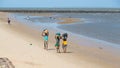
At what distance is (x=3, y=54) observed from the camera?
2209cm

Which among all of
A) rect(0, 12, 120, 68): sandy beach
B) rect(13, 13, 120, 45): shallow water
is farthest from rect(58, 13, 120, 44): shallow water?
rect(0, 12, 120, 68): sandy beach

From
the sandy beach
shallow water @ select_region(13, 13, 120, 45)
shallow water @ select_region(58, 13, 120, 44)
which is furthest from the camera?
shallow water @ select_region(13, 13, 120, 45)

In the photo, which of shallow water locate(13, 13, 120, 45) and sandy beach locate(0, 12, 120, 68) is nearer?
sandy beach locate(0, 12, 120, 68)

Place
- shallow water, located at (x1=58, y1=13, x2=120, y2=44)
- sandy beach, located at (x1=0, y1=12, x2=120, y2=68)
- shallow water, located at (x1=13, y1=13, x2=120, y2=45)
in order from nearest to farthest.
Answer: sandy beach, located at (x1=0, y1=12, x2=120, y2=68), shallow water, located at (x1=58, y1=13, x2=120, y2=44), shallow water, located at (x1=13, y1=13, x2=120, y2=45)

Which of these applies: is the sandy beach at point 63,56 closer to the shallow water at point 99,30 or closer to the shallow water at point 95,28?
the shallow water at point 95,28

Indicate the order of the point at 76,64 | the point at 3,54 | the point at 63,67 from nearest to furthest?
the point at 63,67 < the point at 76,64 < the point at 3,54

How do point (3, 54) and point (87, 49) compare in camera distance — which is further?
point (87, 49)

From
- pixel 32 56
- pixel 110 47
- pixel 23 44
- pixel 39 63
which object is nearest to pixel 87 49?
pixel 110 47

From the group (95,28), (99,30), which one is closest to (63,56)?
(99,30)

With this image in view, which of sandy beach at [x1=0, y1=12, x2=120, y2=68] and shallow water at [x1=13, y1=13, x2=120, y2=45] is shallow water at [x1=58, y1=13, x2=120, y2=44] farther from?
sandy beach at [x1=0, y1=12, x2=120, y2=68]

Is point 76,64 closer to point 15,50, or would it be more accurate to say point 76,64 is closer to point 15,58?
point 15,58

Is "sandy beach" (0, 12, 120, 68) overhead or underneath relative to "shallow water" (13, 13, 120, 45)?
overhead

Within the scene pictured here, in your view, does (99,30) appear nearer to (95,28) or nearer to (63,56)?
(95,28)

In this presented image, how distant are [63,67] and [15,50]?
20.2ft
